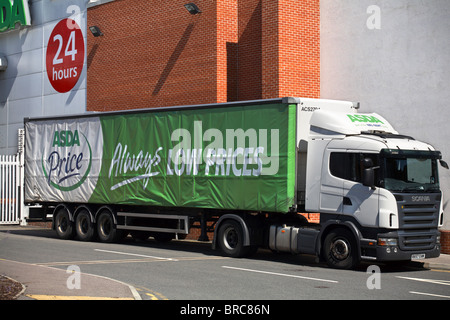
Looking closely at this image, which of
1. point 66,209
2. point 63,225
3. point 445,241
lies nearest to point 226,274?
point 445,241

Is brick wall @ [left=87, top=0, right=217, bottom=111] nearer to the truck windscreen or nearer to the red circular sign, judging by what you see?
the red circular sign

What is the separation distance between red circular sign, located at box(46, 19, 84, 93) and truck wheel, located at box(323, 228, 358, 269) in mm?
18371

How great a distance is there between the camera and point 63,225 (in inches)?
985

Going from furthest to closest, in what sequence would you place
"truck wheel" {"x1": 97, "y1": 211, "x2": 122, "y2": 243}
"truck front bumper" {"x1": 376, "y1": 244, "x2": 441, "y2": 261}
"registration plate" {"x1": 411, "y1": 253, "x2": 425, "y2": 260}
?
1. "truck wheel" {"x1": 97, "y1": 211, "x2": 122, "y2": 243}
2. "registration plate" {"x1": 411, "y1": 253, "x2": 425, "y2": 260}
3. "truck front bumper" {"x1": 376, "y1": 244, "x2": 441, "y2": 261}

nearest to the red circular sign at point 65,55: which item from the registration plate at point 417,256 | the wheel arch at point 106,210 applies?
the wheel arch at point 106,210

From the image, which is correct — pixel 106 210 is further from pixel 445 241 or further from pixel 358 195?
pixel 445 241

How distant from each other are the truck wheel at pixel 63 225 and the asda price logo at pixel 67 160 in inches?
33.7

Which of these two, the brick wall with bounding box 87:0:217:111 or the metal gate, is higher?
the brick wall with bounding box 87:0:217:111

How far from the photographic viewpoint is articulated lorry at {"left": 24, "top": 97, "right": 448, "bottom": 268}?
16.5m

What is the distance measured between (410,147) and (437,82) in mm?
4781

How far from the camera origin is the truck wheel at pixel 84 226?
78.0 ft

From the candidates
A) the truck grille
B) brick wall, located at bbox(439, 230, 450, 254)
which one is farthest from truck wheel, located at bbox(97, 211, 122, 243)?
the truck grille

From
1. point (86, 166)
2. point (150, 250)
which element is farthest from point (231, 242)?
point (86, 166)

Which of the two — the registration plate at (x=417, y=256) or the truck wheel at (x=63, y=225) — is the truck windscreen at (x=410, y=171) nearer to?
the registration plate at (x=417, y=256)
